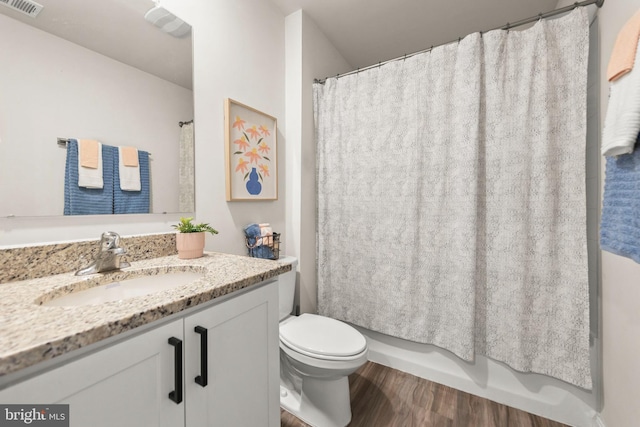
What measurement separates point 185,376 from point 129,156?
89 cm

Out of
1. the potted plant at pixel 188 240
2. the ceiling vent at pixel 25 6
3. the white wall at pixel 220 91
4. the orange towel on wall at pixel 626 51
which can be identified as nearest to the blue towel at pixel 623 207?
the orange towel on wall at pixel 626 51

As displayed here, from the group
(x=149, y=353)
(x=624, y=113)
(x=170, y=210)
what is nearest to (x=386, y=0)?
(x=624, y=113)

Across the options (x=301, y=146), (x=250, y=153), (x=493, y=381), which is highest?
(x=301, y=146)

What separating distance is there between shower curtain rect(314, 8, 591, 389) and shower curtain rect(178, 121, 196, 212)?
3.28ft

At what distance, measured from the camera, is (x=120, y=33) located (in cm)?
106

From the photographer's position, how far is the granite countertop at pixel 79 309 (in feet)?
1.44

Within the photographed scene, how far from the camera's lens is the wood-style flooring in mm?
1355

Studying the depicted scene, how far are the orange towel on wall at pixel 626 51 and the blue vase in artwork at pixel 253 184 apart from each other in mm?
1589

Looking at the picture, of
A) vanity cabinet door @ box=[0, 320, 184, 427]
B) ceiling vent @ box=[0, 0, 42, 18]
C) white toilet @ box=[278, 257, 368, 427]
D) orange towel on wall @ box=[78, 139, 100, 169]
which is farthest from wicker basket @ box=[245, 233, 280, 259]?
ceiling vent @ box=[0, 0, 42, 18]

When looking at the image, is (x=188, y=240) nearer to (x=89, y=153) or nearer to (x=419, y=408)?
(x=89, y=153)

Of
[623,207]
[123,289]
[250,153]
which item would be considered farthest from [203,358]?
[623,207]

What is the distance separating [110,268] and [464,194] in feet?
5.49
